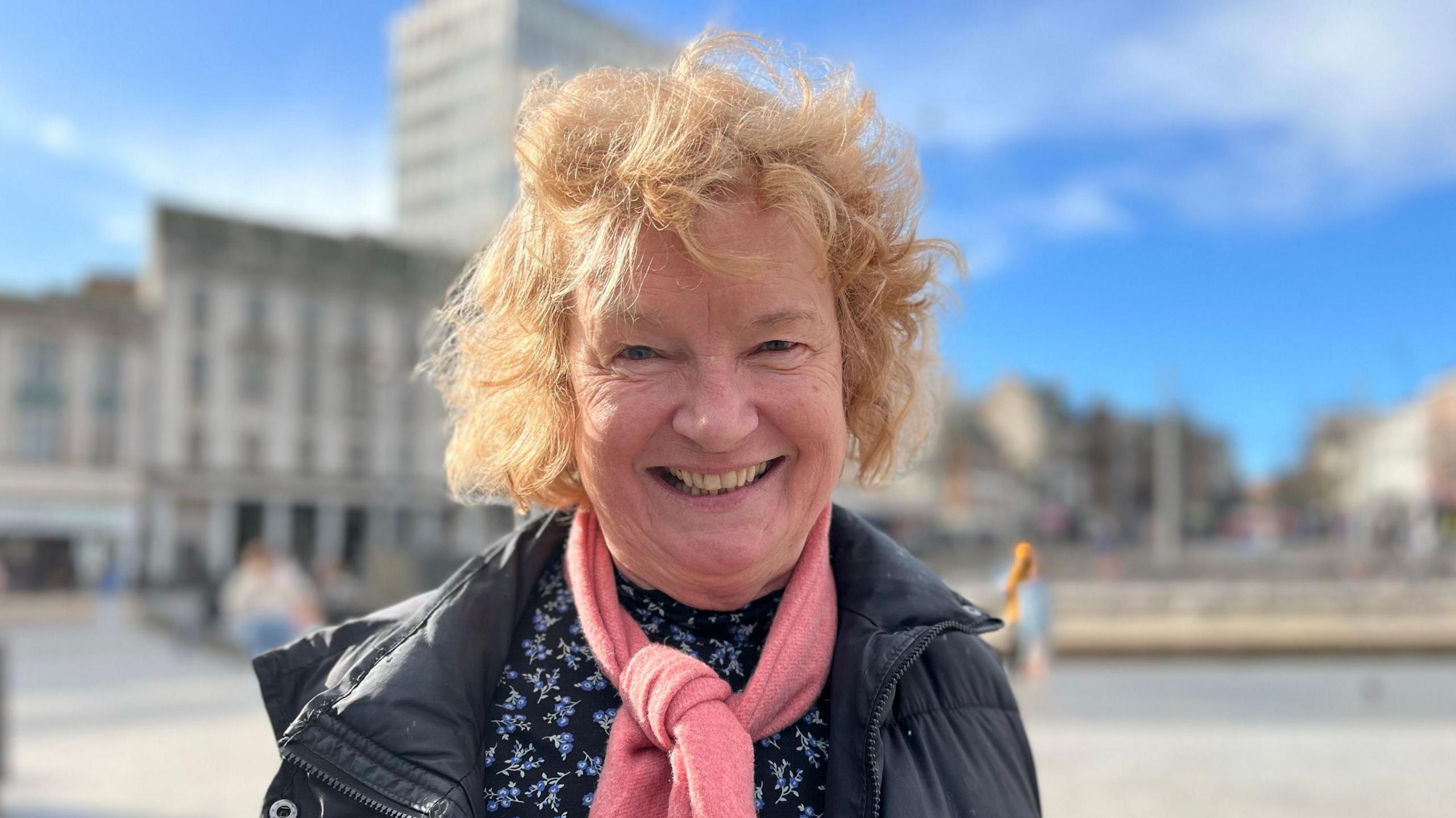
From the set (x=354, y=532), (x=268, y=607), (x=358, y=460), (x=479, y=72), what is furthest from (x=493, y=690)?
(x=354, y=532)

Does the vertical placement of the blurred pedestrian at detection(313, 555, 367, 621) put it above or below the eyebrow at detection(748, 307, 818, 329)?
below

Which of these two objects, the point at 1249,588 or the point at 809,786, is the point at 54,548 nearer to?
the point at 1249,588

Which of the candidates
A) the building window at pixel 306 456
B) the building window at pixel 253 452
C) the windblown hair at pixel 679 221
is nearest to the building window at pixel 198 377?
the building window at pixel 253 452

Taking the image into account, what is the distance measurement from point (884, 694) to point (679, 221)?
2.42ft

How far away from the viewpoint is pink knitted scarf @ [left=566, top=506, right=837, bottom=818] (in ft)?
4.83

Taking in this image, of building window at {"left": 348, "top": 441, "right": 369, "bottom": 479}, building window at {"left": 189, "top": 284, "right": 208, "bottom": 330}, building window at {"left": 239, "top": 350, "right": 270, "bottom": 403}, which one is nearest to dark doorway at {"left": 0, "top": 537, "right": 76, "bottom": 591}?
building window at {"left": 239, "top": 350, "right": 270, "bottom": 403}

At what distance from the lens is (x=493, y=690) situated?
169cm

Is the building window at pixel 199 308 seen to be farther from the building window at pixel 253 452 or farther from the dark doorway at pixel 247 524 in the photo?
the dark doorway at pixel 247 524

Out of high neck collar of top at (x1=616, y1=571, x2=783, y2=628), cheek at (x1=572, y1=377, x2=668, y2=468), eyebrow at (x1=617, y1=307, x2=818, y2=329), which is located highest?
eyebrow at (x1=617, y1=307, x2=818, y2=329)

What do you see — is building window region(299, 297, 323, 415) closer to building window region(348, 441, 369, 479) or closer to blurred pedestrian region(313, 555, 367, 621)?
building window region(348, 441, 369, 479)

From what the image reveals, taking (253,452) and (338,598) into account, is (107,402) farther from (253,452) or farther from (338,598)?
(338,598)

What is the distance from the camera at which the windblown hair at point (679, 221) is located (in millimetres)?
1534

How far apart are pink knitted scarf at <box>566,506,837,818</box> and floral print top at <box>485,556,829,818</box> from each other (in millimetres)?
39

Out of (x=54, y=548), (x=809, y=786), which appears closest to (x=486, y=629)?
(x=809, y=786)
